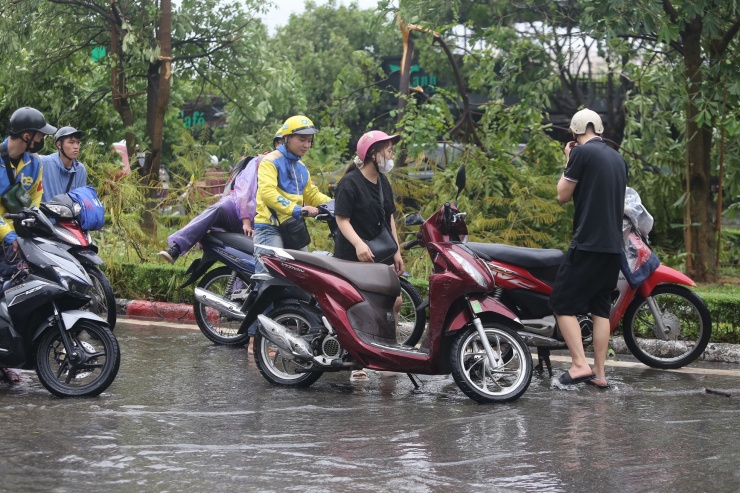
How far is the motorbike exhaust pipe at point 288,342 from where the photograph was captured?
782 cm

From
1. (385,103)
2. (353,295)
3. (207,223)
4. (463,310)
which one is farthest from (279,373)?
(385,103)

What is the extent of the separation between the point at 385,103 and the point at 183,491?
38704 mm

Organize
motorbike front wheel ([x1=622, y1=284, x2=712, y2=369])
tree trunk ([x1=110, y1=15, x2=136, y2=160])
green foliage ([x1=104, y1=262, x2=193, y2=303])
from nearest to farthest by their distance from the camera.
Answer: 1. motorbike front wheel ([x1=622, y1=284, x2=712, y2=369])
2. green foliage ([x1=104, y1=262, x2=193, y2=303])
3. tree trunk ([x1=110, y1=15, x2=136, y2=160])

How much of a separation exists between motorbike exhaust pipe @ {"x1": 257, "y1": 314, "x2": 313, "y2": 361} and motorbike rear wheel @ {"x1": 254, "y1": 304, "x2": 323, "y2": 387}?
0.09 meters

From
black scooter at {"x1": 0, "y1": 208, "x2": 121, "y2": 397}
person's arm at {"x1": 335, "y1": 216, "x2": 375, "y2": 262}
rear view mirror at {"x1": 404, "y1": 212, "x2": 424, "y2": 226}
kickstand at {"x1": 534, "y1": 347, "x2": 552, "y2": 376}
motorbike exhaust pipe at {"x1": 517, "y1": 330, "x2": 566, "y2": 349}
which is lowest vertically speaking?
kickstand at {"x1": 534, "y1": 347, "x2": 552, "y2": 376}

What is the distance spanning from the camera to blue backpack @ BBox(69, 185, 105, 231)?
981 centimetres

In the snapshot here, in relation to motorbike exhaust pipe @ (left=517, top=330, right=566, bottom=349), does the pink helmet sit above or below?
above

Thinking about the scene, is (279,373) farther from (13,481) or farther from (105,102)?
(105,102)

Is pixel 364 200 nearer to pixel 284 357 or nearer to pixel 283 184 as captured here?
pixel 283 184

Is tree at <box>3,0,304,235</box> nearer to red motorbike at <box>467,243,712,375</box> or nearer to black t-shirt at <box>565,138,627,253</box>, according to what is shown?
red motorbike at <box>467,243,712,375</box>

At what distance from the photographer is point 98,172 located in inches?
561

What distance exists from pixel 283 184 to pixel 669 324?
10.1ft

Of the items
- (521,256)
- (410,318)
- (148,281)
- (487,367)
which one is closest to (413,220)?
(521,256)

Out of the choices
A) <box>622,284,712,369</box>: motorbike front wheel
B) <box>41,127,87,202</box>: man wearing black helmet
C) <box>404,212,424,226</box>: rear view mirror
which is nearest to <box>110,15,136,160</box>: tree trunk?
<box>41,127,87,202</box>: man wearing black helmet
